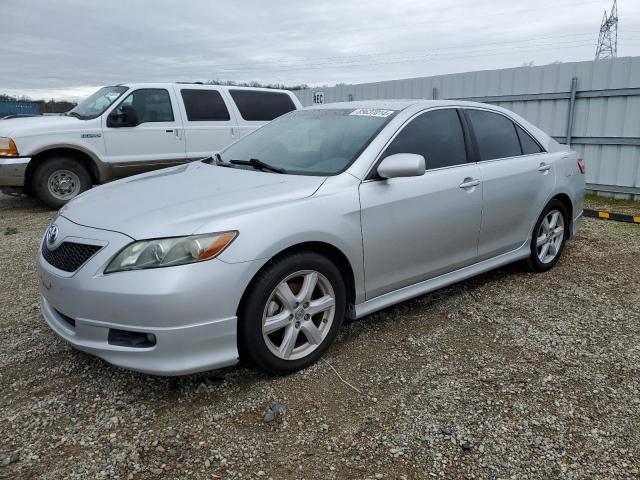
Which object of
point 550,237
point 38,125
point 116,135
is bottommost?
point 550,237

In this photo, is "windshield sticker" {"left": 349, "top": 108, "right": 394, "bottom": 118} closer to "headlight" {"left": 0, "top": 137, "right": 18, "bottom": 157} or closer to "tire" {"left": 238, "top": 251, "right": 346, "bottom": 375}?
"tire" {"left": 238, "top": 251, "right": 346, "bottom": 375}

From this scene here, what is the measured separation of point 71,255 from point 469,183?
8.94 ft

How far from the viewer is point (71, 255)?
2744 mm

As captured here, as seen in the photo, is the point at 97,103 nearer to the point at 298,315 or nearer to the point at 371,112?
the point at 371,112

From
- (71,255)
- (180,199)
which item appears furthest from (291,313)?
(71,255)

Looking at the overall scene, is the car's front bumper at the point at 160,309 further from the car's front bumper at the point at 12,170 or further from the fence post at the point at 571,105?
the fence post at the point at 571,105

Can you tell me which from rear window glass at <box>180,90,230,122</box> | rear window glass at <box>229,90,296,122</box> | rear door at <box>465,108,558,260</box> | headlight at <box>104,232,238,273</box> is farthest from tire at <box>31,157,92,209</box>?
rear door at <box>465,108,558,260</box>

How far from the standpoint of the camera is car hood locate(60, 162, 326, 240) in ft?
8.64

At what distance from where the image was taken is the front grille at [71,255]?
2662 mm

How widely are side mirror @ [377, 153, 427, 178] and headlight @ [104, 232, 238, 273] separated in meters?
1.23

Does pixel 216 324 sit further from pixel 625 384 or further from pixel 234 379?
pixel 625 384

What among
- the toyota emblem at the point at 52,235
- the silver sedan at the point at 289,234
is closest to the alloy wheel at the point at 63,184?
the silver sedan at the point at 289,234

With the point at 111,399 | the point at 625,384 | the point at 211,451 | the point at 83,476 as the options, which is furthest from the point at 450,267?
the point at 83,476

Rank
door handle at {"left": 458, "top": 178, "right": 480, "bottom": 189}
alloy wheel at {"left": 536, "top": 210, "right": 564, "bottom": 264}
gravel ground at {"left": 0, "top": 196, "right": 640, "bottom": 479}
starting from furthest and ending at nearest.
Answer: alloy wheel at {"left": 536, "top": 210, "right": 564, "bottom": 264}
door handle at {"left": 458, "top": 178, "right": 480, "bottom": 189}
gravel ground at {"left": 0, "top": 196, "right": 640, "bottom": 479}
